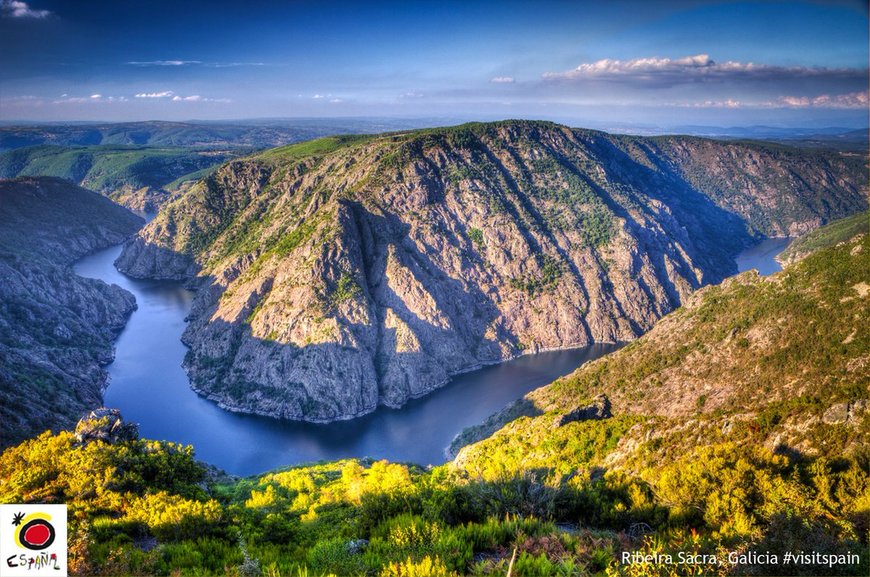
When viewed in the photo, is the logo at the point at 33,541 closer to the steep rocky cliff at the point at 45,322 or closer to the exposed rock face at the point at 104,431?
the exposed rock face at the point at 104,431

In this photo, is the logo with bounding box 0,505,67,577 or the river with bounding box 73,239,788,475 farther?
the river with bounding box 73,239,788,475

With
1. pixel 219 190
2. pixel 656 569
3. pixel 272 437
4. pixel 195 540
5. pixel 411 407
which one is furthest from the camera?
pixel 219 190

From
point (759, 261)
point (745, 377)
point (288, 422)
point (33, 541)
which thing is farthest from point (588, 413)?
point (759, 261)

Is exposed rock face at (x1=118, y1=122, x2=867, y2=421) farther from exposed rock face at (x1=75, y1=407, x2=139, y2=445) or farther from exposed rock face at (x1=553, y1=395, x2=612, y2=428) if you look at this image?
exposed rock face at (x1=75, y1=407, x2=139, y2=445)

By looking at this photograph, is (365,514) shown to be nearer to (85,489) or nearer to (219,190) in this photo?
(85,489)

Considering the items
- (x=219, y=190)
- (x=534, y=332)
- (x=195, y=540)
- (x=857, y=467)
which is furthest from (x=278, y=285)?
(x=857, y=467)

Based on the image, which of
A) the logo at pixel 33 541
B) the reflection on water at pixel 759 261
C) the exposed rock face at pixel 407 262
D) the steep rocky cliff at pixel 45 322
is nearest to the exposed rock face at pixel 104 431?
the logo at pixel 33 541

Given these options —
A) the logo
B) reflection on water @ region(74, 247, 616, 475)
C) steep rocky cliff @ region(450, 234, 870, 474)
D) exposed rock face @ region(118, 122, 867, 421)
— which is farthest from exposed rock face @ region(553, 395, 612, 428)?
exposed rock face @ region(118, 122, 867, 421)
